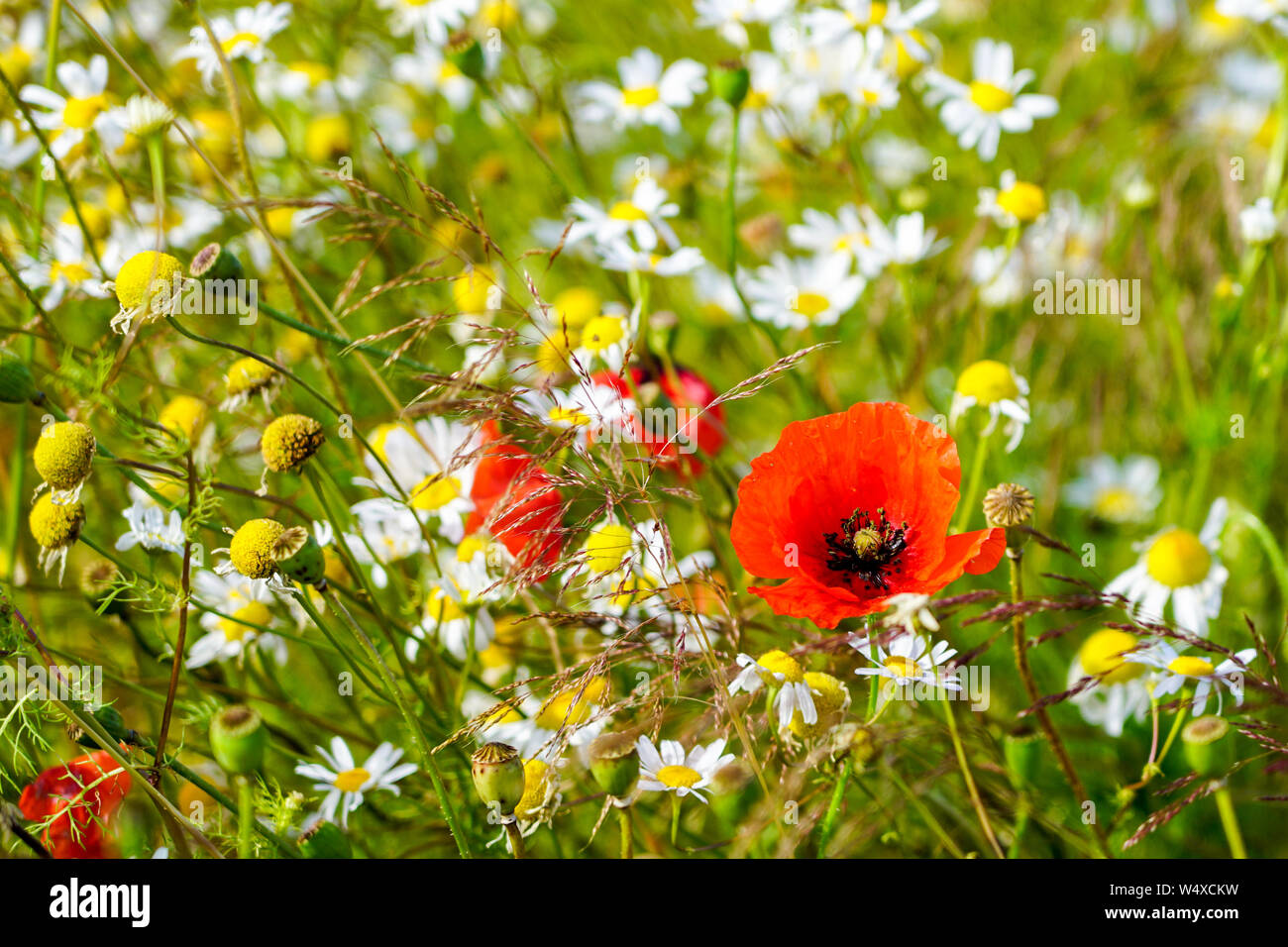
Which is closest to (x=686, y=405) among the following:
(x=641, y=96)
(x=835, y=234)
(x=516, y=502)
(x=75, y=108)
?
(x=516, y=502)

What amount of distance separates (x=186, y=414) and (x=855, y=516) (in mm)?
754

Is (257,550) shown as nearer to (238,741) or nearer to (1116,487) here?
(238,741)

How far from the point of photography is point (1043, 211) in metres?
1.25

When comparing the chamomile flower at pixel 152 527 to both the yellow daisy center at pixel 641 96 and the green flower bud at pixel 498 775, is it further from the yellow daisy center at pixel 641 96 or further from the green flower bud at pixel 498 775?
the yellow daisy center at pixel 641 96

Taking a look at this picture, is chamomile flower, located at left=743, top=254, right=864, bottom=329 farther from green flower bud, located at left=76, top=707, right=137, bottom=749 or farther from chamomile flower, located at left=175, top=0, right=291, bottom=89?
green flower bud, located at left=76, top=707, right=137, bottom=749

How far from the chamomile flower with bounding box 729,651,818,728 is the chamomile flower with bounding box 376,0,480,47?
97cm

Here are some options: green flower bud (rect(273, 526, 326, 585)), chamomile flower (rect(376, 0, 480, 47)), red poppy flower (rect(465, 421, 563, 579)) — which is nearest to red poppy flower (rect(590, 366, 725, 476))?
red poppy flower (rect(465, 421, 563, 579))

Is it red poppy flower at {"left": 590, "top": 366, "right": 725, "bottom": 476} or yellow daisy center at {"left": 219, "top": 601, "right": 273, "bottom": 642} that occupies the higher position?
red poppy flower at {"left": 590, "top": 366, "right": 725, "bottom": 476}

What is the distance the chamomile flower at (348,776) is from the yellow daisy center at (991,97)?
3.47 feet

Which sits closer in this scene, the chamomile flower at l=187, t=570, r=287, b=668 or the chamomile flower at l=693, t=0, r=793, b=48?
the chamomile flower at l=187, t=570, r=287, b=668

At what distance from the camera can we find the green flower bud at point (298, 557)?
772 millimetres

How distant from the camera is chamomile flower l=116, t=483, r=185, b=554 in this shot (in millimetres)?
940

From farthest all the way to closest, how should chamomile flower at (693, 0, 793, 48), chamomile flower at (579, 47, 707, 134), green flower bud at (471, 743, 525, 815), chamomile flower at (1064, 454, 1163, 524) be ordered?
chamomile flower at (1064, 454, 1163, 524), chamomile flower at (579, 47, 707, 134), chamomile flower at (693, 0, 793, 48), green flower bud at (471, 743, 525, 815)

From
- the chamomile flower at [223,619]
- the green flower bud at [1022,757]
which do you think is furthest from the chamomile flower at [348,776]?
the green flower bud at [1022,757]
